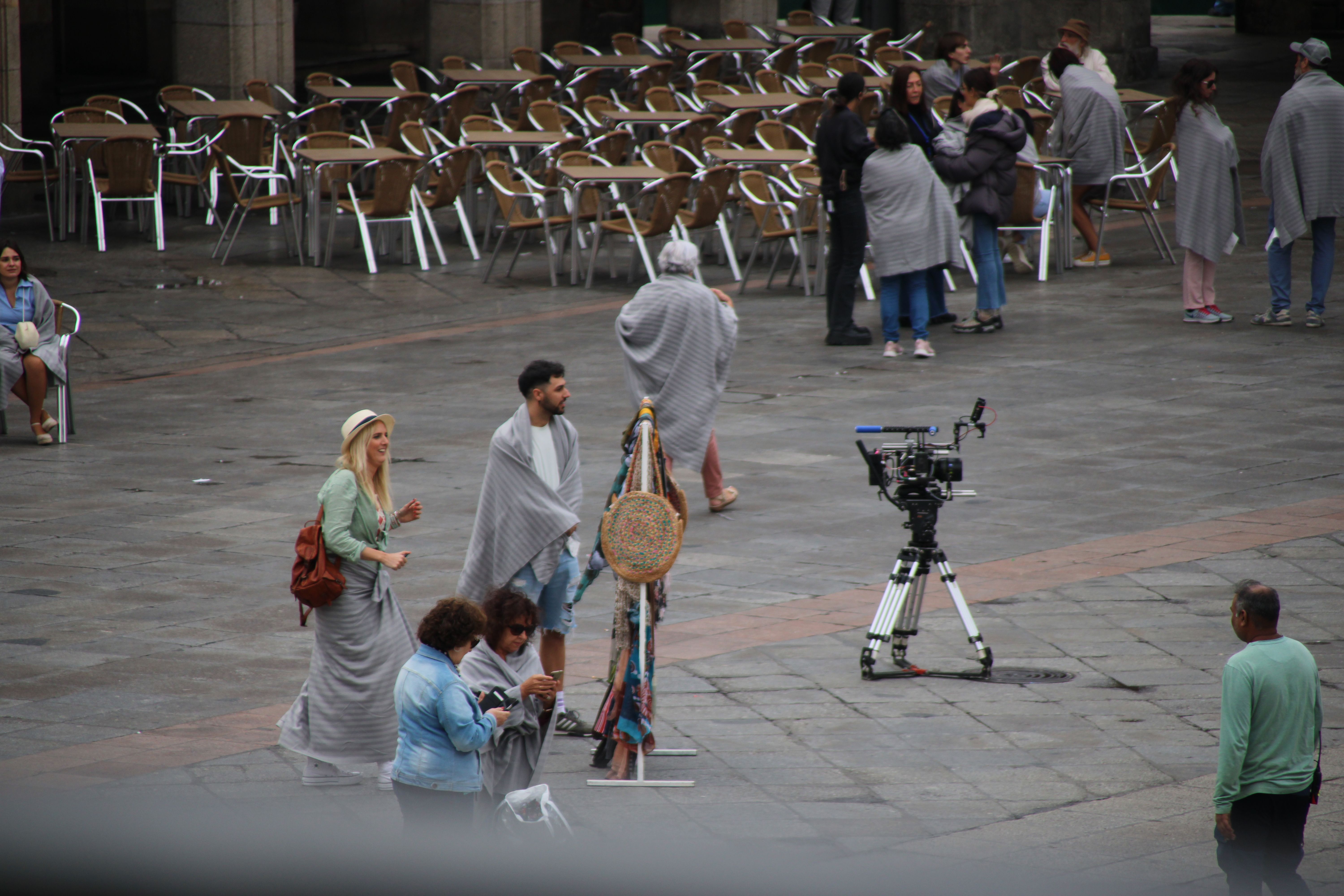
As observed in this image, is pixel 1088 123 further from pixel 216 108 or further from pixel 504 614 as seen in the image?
pixel 504 614

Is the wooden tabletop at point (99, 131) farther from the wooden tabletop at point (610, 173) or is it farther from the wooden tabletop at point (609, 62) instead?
the wooden tabletop at point (609, 62)

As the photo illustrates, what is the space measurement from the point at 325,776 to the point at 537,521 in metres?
1.06

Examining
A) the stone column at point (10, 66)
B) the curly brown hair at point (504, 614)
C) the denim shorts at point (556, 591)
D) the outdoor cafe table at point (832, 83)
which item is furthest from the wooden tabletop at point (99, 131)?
the curly brown hair at point (504, 614)

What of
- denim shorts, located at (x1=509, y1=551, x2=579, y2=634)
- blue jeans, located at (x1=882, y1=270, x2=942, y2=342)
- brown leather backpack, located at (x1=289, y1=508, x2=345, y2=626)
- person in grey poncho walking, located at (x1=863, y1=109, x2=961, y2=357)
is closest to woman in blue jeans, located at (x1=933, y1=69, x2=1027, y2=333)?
person in grey poncho walking, located at (x1=863, y1=109, x2=961, y2=357)

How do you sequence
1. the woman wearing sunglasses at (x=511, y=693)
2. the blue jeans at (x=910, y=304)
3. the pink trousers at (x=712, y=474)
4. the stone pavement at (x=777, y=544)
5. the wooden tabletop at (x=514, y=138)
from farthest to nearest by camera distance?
the wooden tabletop at (x=514, y=138)
the blue jeans at (x=910, y=304)
the pink trousers at (x=712, y=474)
the stone pavement at (x=777, y=544)
the woman wearing sunglasses at (x=511, y=693)

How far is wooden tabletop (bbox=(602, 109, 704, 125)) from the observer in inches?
670

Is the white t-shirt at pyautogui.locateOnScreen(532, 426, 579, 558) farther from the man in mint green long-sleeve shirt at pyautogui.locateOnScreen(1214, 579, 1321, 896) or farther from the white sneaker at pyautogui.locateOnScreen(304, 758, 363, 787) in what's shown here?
the man in mint green long-sleeve shirt at pyautogui.locateOnScreen(1214, 579, 1321, 896)

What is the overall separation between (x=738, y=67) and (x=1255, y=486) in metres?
15.3

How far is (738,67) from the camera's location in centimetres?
2306

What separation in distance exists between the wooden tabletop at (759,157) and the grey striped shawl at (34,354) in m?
6.24

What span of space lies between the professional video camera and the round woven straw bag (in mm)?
997

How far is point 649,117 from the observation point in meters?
17.2

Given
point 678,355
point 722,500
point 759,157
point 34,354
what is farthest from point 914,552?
point 759,157

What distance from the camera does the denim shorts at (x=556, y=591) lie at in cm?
578
